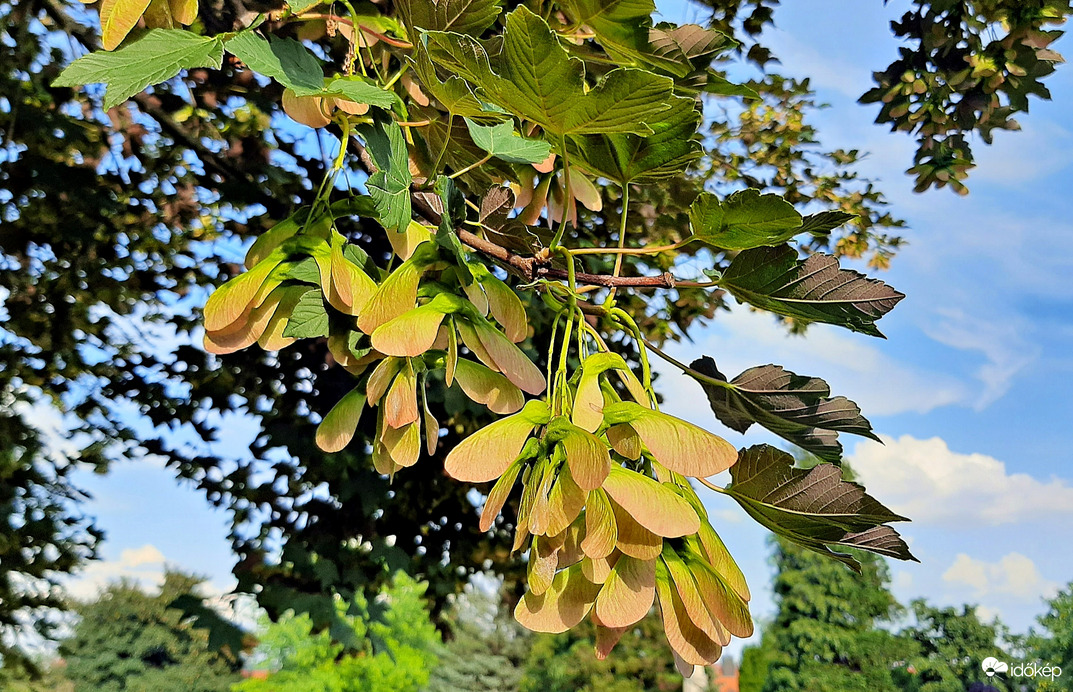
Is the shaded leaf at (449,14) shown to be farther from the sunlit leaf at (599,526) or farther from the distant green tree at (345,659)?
the distant green tree at (345,659)

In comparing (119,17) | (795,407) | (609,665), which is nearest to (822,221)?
(795,407)

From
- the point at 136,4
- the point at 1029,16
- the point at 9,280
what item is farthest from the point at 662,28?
the point at 9,280

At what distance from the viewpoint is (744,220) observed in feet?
1.68

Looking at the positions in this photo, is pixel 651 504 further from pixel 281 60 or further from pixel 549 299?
pixel 281 60

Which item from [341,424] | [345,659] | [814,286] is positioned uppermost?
[345,659]

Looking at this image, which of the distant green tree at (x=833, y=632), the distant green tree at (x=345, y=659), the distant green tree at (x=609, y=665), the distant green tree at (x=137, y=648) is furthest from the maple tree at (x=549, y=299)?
the distant green tree at (x=833, y=632)

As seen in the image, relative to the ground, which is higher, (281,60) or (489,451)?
(281,60)

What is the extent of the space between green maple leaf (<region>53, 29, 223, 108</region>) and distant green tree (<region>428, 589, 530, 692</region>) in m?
7.40

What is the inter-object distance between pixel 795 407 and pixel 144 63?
49 centimetres

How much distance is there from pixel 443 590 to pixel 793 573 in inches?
231

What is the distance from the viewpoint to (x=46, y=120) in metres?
2.13

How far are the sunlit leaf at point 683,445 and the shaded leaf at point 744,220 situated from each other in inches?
5.8

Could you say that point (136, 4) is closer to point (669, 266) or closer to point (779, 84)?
point (669, 266)

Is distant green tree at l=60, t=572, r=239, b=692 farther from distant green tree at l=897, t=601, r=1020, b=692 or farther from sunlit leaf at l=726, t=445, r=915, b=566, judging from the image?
sunlit leaf at l=726, t=445, r=915, b=566
